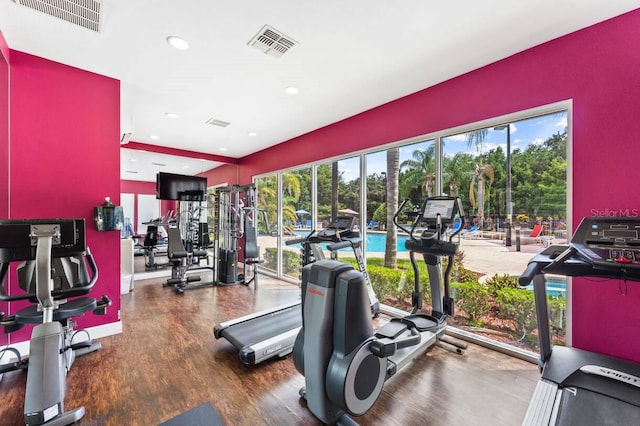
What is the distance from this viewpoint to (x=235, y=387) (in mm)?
2223

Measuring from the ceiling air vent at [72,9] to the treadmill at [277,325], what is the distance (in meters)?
2.65

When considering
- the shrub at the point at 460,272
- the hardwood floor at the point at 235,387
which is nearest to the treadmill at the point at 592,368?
the hardwood floor at the point at 235,387

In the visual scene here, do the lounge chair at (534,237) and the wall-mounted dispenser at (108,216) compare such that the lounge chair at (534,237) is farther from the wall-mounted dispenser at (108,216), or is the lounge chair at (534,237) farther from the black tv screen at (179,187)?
the black tv screen at (179,187)

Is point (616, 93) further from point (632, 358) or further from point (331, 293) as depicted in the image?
point (331, 293)

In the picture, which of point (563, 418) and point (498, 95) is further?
point (498, 95)

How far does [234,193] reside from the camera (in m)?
5.64

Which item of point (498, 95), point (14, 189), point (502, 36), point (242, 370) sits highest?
point (502, 36)

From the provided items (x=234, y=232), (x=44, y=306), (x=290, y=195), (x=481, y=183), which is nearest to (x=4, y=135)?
(x=44, y=306)

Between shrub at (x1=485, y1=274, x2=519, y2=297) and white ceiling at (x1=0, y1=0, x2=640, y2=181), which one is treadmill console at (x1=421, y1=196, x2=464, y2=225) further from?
white ceiling at (x1=0, y1=0, x2=640, y2=181)

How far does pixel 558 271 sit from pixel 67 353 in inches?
155

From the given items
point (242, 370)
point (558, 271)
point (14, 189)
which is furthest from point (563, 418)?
point (14, 189)

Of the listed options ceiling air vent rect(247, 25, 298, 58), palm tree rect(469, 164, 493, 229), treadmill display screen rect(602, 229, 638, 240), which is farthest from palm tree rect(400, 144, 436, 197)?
ceiling air vent rect(247, 25, 298, 58)

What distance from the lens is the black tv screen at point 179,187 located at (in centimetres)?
548

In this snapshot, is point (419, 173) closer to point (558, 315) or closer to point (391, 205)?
point (391, 205)
